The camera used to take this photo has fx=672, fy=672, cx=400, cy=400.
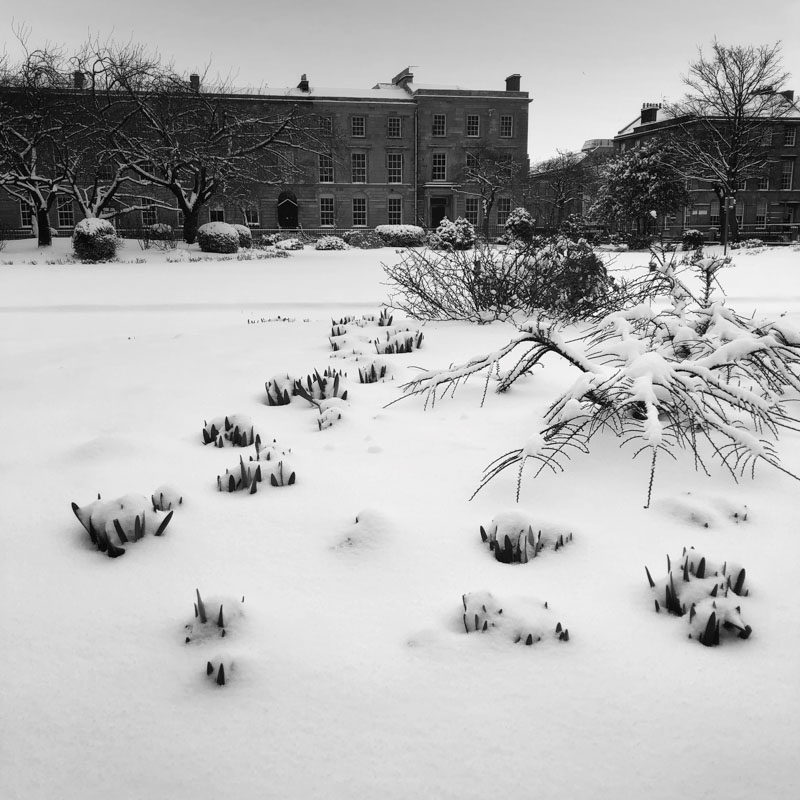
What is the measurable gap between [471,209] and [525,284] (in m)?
42.1

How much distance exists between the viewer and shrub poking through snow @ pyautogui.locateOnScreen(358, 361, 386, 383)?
495 centimetres

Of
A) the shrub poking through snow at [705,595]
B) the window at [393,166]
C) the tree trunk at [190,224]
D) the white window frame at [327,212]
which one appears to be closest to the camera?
the shrub poking through snow at [705,595]

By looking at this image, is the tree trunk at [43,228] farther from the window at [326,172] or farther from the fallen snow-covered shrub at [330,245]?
the window at [326,172]

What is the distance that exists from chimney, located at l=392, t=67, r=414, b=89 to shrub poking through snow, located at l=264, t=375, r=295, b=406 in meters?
47.9

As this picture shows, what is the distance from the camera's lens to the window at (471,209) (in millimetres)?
47312

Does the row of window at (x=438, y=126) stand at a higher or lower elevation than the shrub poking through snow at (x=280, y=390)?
higher

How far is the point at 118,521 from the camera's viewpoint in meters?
2.60

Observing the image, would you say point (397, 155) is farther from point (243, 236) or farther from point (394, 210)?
point (243, 236)

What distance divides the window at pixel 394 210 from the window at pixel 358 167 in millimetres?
2324

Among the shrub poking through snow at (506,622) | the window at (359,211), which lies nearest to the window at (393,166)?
the window at (359,211)

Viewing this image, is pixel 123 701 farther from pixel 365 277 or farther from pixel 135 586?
pixel 365 277

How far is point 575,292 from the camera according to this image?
757 centimetres

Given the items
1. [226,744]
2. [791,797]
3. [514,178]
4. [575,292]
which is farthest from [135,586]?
[514,178]

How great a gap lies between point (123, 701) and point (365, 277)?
1601 centimetres
